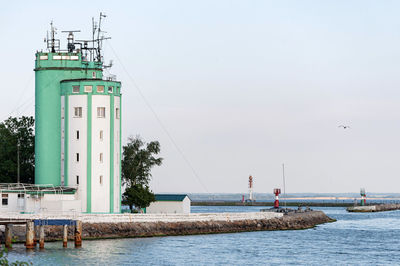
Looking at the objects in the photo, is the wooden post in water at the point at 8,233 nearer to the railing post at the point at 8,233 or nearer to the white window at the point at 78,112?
the railing post at the point at 8,233

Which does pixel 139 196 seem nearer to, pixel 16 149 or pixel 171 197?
pixel 171 197

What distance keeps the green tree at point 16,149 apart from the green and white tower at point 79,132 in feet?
38.9

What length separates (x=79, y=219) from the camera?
80312 millimetres

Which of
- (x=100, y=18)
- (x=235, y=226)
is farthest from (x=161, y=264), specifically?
(x=100, y=18)

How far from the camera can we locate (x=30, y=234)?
72.3 metres

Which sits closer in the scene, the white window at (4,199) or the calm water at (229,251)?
the calm water at (229,251)

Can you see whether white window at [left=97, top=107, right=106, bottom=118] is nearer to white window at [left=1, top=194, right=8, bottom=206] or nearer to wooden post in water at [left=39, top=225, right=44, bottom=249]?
white window at [left=1, top=194, right=8, bottom=206]

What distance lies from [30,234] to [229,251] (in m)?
20.0

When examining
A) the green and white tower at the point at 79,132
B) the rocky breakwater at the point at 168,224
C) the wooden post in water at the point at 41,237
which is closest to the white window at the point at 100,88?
the green and white tower at the point at 79,132

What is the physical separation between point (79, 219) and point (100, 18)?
3535cm

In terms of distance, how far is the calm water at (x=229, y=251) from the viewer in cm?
6656

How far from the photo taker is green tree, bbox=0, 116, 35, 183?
10875 centimetres

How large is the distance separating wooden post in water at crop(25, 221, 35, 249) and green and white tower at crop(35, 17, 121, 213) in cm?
1917

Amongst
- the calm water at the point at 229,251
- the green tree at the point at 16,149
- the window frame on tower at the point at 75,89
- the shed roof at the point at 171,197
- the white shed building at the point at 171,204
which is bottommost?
the calm water at the point at 229,251
